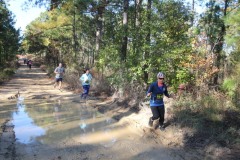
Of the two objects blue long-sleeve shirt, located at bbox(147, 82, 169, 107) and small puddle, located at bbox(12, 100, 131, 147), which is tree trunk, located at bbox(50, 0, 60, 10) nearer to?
small puddle, located at bbox(12, 100, 131, 147)

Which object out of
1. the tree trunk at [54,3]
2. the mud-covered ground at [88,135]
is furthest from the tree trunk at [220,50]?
the tree trunk at [54,3]

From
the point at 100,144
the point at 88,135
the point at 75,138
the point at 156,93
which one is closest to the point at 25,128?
the point at 75,138

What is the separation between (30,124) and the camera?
10.9 meters

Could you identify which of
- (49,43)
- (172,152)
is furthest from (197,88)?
(49,43)

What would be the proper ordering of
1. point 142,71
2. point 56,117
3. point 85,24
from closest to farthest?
point 56,117, point 142,71, point 85,24

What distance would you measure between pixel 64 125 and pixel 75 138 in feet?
5.65

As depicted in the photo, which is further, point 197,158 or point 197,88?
point 197,88

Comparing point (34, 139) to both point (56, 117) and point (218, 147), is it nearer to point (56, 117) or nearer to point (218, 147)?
point (56, 117)

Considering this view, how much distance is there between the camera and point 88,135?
935 centimetres

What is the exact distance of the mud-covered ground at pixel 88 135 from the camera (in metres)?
7.41

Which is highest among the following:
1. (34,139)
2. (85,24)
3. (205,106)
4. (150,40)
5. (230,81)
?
(85,24)

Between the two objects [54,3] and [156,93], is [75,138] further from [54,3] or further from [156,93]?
[54,3]

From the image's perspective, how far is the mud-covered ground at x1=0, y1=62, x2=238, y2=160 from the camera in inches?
292

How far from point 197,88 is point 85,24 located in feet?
60.5
